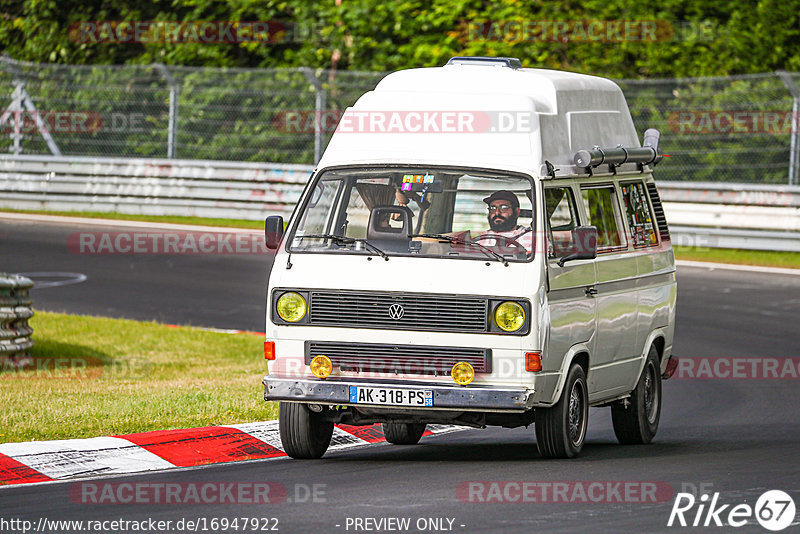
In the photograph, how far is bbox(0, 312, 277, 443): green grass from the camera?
1143 centimetres

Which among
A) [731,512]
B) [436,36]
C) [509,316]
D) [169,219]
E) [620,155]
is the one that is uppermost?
[436,36]

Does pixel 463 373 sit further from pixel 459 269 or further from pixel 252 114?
pixel 252 114

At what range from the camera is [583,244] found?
999 cm

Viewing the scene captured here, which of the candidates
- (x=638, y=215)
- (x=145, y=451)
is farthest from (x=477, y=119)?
(x=145, y=451)

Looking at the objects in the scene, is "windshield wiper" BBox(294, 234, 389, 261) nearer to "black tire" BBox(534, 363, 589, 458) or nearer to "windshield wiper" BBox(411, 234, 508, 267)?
"windshield wiper" BBox(411, 234, 508, 267)

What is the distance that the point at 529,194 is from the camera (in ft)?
33.3

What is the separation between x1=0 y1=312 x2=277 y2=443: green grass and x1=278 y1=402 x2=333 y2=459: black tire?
1.40m

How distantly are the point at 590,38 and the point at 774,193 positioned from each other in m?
7.36

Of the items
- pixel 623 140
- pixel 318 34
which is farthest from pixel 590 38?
pixel 623 140

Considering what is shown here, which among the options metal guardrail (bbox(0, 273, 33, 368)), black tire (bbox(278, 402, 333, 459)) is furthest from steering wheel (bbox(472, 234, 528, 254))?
metal guardrail (bbox(0, 273, 33, 368))

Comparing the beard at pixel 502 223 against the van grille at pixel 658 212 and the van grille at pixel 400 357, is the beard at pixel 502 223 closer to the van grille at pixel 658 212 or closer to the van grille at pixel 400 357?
the van grille at pixel 400 357

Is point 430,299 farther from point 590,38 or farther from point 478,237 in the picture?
point 590,38

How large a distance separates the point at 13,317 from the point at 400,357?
666cm

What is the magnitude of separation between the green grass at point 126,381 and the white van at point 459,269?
169cm
